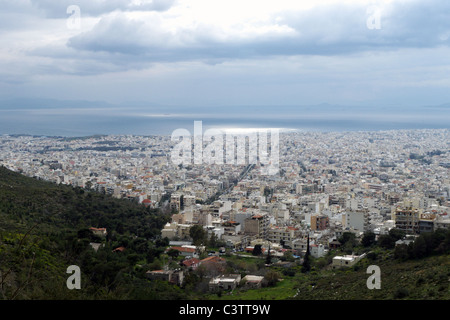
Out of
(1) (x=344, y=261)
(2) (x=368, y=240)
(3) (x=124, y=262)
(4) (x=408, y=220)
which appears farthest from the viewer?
(4) (x=408, y=220)

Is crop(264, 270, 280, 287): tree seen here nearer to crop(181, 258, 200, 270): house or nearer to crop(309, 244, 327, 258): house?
crop(181, 258, 200, 270): house

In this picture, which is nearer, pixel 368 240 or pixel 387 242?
pixel 387 242

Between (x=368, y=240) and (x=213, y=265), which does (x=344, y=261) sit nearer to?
(x=368, y=240)

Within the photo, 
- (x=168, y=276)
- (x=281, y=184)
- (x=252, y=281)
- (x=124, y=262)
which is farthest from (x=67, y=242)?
(x=281, y=184)

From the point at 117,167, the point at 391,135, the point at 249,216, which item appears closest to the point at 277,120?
the point at 391,135

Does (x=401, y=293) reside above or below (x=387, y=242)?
above

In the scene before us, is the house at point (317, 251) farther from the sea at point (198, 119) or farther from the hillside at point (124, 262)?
the sea at point (198, 119)

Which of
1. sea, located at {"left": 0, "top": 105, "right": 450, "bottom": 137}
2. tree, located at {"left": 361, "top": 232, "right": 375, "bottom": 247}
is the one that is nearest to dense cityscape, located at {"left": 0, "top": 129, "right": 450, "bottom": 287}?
tree, located at {"left": 361, "top": 232, "right": 375, "bottom": 247}
